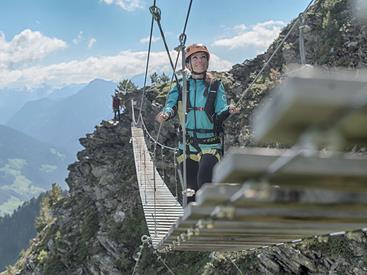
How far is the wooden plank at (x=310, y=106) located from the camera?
1.11 metres

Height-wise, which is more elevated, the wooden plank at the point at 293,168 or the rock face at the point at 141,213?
the wooden plank at the point at 293,168

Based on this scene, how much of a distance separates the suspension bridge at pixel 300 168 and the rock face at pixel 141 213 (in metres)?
4.73

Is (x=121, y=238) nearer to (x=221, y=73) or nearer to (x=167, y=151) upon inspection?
(x=167, y=151)

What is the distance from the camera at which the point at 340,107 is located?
3.83ft

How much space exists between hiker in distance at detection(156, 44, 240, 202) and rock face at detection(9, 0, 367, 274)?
2.80 m

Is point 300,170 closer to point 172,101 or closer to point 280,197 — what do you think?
point 280,197

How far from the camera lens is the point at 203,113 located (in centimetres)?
485

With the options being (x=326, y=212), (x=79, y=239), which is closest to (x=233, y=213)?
(x=326, y=212)

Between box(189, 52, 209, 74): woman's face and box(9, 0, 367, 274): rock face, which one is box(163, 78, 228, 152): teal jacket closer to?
box(189, 52, 209, 74): woman's face

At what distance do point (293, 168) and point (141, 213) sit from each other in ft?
71.2

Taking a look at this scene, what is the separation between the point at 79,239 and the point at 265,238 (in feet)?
78.5

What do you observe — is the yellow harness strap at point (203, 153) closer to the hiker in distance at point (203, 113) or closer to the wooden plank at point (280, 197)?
Answer: the hiker in distance at point (203, 113)

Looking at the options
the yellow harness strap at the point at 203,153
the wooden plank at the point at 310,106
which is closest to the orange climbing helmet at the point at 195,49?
the yellow harness strap at the point at 203,153

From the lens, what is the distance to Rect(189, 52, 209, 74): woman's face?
16.1 feet
